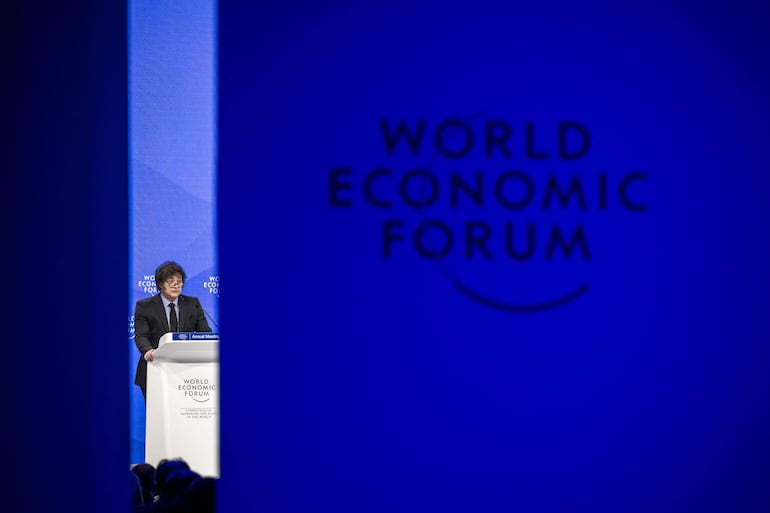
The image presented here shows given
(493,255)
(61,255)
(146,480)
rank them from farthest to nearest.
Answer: (146,480)
(61,255)
(493,255)

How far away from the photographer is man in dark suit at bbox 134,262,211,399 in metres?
4.59

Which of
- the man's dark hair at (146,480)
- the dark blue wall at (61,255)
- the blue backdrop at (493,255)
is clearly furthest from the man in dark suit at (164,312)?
the blue backdrop at (493,255)

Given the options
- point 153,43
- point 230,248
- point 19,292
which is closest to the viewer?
point 230,248

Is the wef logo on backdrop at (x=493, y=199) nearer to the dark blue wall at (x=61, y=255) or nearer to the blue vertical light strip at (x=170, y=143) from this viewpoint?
the dark blue wall at (x=61, y=255)

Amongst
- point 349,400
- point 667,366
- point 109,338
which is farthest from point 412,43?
point 109,338

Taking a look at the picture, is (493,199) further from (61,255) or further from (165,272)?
(165,272)

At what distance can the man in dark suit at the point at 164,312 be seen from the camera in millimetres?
4594

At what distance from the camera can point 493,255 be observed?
1.57 meters

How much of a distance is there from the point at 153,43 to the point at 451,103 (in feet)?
15.6

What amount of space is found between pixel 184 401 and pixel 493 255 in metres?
2.51

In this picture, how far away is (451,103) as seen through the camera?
61.6 inches

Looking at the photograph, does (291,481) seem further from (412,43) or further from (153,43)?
(153,43)

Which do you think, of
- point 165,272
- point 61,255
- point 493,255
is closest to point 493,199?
point 493,255

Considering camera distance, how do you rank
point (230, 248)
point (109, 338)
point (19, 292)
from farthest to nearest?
point (109, 338), point (19, 292), point (230, 248)
